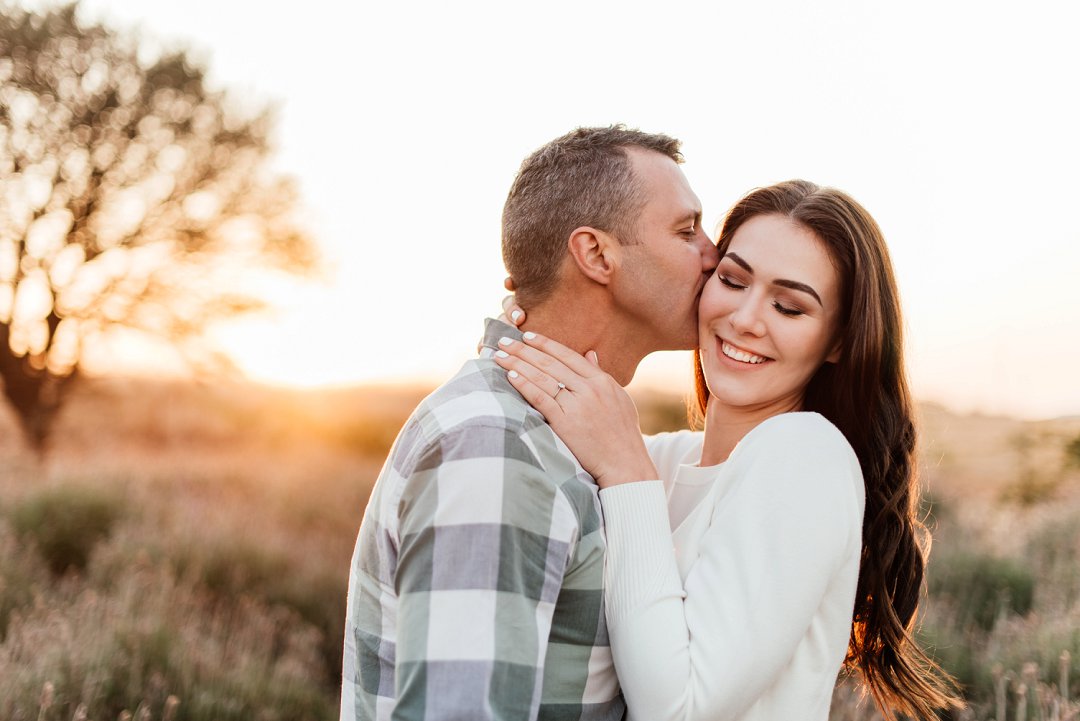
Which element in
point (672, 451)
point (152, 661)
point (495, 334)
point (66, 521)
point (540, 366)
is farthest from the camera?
point (66, 521)

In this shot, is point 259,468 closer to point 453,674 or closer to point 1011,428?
point 1011,428

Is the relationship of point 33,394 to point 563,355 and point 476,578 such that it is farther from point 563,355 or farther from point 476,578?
point 476,578

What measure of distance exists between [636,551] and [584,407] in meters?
0.36

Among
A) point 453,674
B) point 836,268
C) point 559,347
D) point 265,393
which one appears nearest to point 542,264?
point 559,347

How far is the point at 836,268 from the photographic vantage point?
2564 mm

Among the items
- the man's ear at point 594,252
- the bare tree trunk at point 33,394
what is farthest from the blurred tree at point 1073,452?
the bare tree trunk at point 33,394

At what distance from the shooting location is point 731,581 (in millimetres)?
1972

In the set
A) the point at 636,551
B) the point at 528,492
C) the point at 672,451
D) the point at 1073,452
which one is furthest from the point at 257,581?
the point at 1073,452

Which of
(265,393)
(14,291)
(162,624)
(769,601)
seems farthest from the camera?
(265,393)

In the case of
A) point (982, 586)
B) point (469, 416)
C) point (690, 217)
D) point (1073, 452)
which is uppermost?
point (690, 217)

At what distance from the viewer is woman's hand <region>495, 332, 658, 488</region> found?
2051mm

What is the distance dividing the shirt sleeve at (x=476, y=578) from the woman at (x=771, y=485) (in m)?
0.30

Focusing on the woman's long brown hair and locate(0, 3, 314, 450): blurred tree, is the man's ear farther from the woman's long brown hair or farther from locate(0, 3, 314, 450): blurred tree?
locate(0, 3, 314, 450): blurred tree

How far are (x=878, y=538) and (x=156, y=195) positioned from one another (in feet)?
38.7
